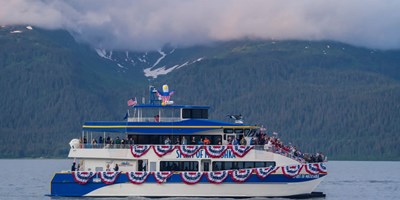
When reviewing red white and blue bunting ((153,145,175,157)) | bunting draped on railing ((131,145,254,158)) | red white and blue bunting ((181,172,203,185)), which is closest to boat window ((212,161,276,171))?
bunting draped on railing ((131,145,254,158))

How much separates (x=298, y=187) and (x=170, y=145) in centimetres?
911

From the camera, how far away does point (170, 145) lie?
6975cm

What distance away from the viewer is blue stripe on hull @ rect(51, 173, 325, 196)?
2694 inches

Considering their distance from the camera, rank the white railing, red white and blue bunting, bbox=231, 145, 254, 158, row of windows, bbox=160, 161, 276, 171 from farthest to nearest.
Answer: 1. the white railing
2. row of windows, bbox=160, 161, 276, 171
3. red white and blue bunting, bbox=231, 145, 254, 158

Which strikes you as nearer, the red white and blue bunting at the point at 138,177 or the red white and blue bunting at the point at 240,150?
the red white and blue bunting at the point at 138,177

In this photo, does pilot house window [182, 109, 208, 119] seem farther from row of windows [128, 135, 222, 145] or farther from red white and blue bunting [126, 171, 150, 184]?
red white and blue bunting [126, 171, 150, 184]

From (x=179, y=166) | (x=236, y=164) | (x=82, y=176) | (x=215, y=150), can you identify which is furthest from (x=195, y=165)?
(x=82, y=176)

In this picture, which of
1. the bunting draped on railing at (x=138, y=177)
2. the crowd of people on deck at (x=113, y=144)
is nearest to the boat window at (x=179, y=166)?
the bunting draped on railing at (x=138, y=177)

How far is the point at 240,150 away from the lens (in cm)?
6912

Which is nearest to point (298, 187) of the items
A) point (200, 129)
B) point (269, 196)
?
point (269, 196)

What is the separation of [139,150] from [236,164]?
6.68 meters

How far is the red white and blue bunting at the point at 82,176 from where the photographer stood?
6956cm

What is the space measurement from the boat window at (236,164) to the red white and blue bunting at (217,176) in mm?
1230

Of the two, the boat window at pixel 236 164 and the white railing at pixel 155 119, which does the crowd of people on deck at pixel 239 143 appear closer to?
the boat window at pixel 236 164
